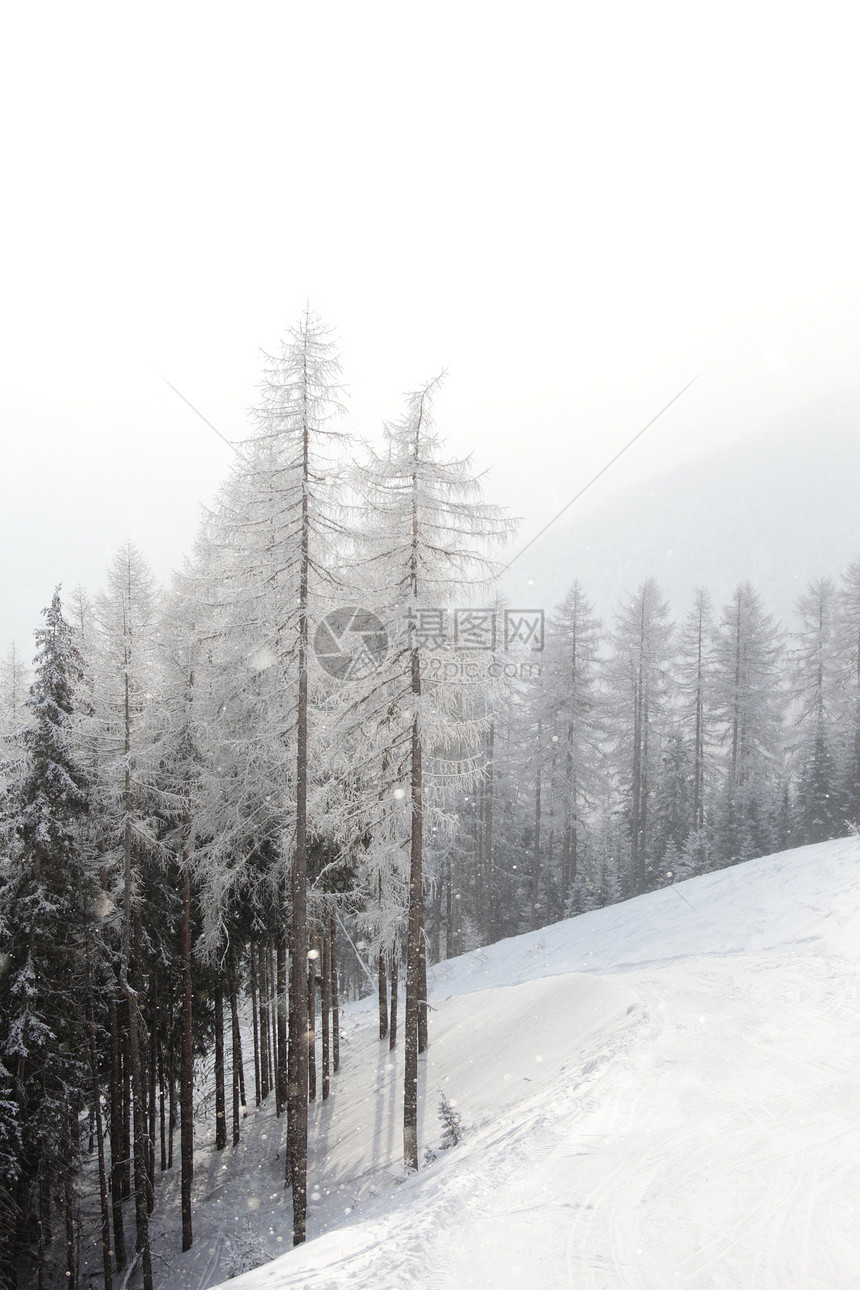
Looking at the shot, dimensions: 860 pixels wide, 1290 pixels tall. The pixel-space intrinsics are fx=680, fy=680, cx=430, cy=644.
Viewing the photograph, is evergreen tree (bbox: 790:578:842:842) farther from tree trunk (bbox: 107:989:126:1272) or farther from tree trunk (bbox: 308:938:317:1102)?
tree trunk (bbox: 107:989:126:1272)

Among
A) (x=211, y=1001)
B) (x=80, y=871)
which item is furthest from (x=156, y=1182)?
(x=80, y=871)

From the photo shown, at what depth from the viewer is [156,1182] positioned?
18.7 m

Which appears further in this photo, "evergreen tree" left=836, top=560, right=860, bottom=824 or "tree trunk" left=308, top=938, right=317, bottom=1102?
"evergreen tree" left=836, top=560, right=860, bottom=824

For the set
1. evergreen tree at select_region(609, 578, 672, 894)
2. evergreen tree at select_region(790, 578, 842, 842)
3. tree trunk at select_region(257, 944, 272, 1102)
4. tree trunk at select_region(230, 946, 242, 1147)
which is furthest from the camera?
evergreen tree at select_region(609, 578, 672, 894)

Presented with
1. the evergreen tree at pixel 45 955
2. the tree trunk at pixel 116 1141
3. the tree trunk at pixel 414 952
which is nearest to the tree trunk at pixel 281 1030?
the tree trunk at pixel 116 1141

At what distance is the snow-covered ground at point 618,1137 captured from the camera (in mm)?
5980

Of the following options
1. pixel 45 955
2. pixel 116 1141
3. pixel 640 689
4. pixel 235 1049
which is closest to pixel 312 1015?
pixel 235 1049

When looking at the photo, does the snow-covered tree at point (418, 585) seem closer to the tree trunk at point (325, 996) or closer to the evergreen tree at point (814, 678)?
the tree trunk at point (325, 996)

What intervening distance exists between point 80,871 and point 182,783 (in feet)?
8.10

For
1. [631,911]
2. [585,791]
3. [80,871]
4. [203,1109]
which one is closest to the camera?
[80,871]

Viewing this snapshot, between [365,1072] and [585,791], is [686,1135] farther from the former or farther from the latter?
[585,791]

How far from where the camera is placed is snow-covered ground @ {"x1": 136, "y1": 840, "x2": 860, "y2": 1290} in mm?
5980

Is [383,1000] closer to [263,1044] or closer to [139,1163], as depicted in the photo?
[263,1044]

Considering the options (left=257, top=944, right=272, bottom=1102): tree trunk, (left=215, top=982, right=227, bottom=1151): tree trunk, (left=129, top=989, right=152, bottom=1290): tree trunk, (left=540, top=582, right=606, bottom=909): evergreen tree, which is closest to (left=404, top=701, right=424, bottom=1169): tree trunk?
(left=129, top=989, right=152, bottom=1290): tree trunk
